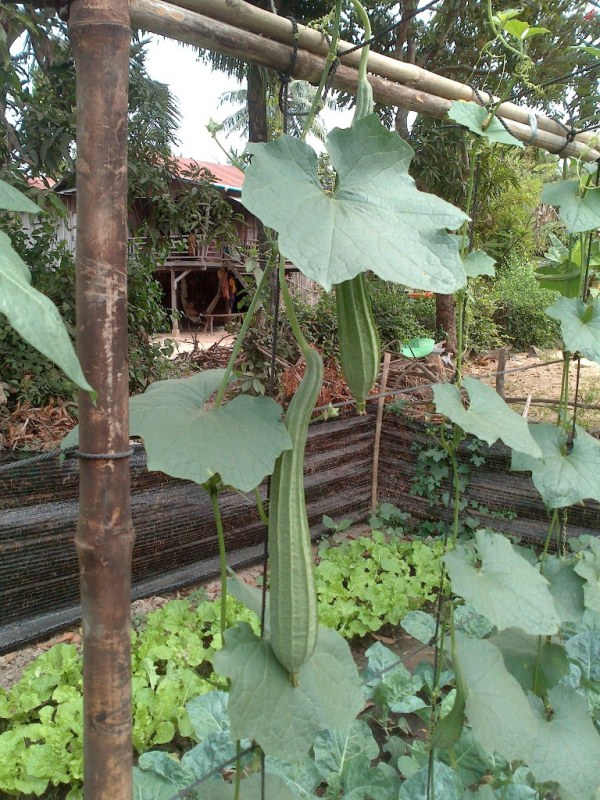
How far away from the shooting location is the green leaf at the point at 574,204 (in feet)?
3.65

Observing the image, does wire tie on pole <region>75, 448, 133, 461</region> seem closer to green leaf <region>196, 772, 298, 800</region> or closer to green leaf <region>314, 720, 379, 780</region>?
green leaf <region>196, 772, 298, 800</region>

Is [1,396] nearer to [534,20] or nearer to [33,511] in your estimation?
[33,511]

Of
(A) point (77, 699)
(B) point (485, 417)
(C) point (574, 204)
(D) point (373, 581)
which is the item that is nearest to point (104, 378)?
(B) point (485, 417)

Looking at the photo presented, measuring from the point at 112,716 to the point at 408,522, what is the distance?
357 cm

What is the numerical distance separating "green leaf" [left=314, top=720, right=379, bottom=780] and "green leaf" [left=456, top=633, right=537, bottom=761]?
70 centimetres

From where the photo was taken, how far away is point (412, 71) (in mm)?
1286

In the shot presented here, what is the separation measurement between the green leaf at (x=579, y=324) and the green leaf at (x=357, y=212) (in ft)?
1.85

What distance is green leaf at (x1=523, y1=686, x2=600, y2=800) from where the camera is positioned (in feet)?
3.56

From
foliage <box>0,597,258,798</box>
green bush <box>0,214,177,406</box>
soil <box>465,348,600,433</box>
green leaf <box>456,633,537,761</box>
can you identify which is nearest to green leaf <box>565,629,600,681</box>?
green leaf <box>456,633,537,761</box>

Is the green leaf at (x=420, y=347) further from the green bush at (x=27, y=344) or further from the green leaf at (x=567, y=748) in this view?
the green leaf at (x=567, y=748)

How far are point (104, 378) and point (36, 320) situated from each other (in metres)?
0.28

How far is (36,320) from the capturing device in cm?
38

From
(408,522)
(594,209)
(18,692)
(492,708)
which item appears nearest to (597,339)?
(594,209)

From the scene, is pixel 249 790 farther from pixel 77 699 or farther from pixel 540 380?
pixel 540 380
